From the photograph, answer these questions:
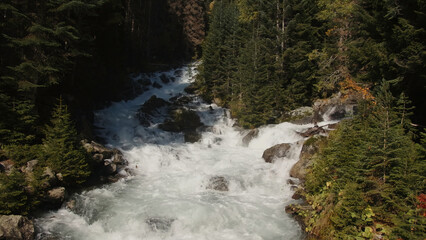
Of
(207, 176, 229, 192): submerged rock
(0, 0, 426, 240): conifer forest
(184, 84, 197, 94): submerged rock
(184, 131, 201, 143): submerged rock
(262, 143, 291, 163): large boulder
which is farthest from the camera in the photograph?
(184, 84, 197, 94): submerged rock

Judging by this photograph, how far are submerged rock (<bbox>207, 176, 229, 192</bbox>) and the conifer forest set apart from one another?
80mm

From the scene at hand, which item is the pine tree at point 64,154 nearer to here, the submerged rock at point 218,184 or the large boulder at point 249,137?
the submerged rock at point 218,184

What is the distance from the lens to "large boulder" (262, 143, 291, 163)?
1639 cm

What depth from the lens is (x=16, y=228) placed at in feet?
28.8

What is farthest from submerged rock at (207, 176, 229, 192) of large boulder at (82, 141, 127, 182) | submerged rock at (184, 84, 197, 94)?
submerged rock at (184, 84, 197, 94)

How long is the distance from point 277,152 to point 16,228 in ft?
44.5

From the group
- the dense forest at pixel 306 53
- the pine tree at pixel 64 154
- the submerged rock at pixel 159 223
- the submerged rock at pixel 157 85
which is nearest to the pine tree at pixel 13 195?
the pine tree at pixel 64 154

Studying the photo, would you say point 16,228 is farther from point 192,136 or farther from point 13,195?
point 192,136

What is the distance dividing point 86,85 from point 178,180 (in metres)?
12.0

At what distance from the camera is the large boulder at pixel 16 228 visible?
8531mm

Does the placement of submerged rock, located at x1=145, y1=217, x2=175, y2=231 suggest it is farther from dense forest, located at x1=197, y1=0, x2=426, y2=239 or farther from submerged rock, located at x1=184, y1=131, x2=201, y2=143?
submerged rock, located at x1=184, y1=131, x2=201, y2=143

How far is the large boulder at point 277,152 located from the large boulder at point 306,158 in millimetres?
1445

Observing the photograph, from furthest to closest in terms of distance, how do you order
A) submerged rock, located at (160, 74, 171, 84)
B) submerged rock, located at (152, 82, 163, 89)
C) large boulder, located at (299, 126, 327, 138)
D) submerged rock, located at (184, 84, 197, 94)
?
submerged rock, located at (160, 74, 171, 84) → submerged rock, located at (152, 82, 163, 89) → submerged rock, located at (184, 84, 197, 94) → large boulder, located at (299, 126, 327, 138)

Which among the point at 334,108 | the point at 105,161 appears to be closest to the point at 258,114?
the point at 334,108
